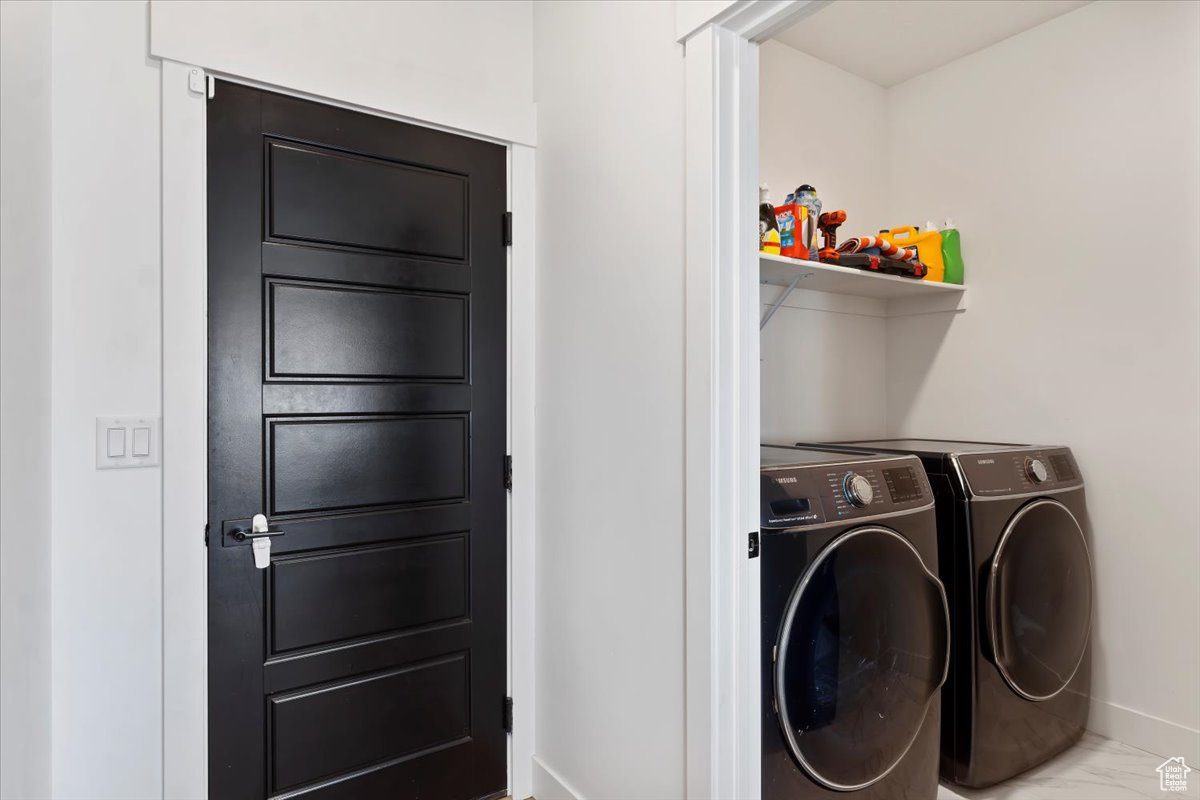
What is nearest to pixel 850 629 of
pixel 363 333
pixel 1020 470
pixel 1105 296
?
pixel 1020 470

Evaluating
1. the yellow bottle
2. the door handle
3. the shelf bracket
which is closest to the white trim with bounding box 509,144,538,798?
the door handle

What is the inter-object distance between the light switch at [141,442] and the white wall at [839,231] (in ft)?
6.27

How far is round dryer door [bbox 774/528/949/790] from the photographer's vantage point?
146 centimetres

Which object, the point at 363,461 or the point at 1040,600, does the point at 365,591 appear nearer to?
the point at 363,461

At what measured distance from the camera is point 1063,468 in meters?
2.17

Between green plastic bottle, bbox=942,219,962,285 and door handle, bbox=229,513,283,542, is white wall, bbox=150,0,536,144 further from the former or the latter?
green plastic bottle, bbox=942,219,962,285

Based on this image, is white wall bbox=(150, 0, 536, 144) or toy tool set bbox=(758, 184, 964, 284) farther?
toy tool set bbox=(758, 184, 964, 284)

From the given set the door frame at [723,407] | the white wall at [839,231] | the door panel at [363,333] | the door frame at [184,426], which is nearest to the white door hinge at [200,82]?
the door frame at [184,426]

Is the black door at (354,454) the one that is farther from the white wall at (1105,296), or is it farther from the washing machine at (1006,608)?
the white wall at (1105,296)

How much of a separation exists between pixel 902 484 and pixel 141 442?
191 cm

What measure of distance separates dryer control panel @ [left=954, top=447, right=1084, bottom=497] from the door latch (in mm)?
1958

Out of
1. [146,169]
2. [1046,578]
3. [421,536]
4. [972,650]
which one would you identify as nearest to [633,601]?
[421,536]

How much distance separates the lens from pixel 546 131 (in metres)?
1.99

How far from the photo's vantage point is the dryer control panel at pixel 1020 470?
1920 mm
